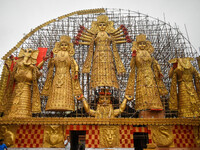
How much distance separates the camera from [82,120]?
712 cm

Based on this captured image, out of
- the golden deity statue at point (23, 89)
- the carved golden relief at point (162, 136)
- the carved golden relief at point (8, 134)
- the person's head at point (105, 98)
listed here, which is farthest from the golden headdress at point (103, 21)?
the carved golden relief at point (8, 134)

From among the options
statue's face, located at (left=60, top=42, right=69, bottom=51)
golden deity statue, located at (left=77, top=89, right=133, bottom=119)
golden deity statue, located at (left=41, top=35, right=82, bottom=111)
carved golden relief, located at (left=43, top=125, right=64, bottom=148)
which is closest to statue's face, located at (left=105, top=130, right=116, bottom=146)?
golden deity statue, located at (left=77, top=89, right=133, bottom=119)

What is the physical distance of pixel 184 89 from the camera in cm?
855

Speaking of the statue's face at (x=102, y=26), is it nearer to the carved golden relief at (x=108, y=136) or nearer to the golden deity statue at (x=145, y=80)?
the golden deity statue at (x=145, y=80)

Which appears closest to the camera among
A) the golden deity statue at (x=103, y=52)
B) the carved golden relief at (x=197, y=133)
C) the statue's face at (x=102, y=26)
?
the carved golden relief at (x=197, y=133)

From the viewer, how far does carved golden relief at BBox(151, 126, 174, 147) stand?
6.95 m

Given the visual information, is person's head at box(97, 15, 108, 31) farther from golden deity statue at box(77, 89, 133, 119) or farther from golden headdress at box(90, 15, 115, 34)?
golden deity statue at box(77, 89, 133, 119)

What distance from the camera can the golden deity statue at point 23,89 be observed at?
316 inches

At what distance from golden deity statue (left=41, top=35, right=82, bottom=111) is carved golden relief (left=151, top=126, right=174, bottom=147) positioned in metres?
3.62

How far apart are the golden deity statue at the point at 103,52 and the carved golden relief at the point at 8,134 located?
382 centimetres

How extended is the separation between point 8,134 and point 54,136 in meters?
1.80

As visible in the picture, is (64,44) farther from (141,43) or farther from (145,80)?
(145,80)

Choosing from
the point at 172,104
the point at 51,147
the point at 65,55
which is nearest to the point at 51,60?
the point at 65,55

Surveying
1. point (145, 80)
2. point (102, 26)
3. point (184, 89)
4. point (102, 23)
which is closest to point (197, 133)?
point (184, 89)
